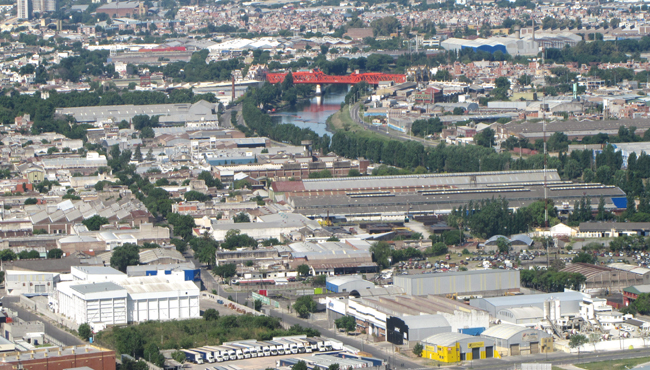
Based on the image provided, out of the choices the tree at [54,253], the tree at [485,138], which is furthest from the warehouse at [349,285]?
the tree at [485,138]

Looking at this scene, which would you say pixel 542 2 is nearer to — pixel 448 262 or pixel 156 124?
pixel 156 124

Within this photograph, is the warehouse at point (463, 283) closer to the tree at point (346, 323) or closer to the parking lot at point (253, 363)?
the tree at point (346, 323)

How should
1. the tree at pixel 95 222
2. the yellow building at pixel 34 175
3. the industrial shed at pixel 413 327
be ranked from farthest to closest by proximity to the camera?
the yellow building at pixel 34 175 < the tree at pixel 95 222 < the industrial shed at pixel 413 327

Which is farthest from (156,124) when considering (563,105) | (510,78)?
(510,78)

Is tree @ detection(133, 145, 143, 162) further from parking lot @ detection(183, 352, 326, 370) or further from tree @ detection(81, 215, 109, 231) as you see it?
parking lot @ detection(183, 352, 326, 370)

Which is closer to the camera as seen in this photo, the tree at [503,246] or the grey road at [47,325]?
the grey road at [47,325]
